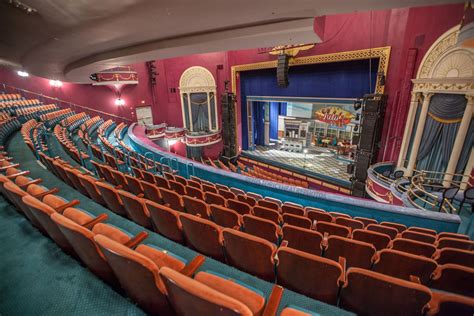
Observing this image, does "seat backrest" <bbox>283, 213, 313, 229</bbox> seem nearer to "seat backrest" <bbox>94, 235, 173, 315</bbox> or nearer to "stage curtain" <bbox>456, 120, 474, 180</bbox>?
"seat backrest" <bbox>94, 235, 173, 315</bbox>

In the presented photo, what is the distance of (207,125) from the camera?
13055 millimetres

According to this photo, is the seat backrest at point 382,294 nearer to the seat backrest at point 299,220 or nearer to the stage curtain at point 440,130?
the seat backrest at point 299,220

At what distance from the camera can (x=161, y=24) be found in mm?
2695

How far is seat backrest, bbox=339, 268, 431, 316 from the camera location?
111cm

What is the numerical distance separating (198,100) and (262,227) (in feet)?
39.0

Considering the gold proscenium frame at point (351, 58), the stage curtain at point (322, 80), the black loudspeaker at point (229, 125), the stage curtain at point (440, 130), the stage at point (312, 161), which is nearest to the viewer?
the stage curtain at point (440, 130)

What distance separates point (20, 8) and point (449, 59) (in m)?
8.00

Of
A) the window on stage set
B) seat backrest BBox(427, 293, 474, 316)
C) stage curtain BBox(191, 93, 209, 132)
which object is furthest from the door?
seat backrest BBox(427, 293, 474, 316)

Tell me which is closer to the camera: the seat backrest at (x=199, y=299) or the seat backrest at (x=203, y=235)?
the seat backrest at (x=199, y=299)

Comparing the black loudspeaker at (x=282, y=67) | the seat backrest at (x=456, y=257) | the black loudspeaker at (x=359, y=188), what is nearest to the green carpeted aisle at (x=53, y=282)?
the seat backrest at (x=456, y=257)

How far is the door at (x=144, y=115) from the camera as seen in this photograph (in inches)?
532

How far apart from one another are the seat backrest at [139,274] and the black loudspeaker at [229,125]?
10.2m

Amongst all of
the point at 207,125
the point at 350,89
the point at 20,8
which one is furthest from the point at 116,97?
the point at 350,89

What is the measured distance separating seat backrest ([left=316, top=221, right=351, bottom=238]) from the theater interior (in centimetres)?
2
